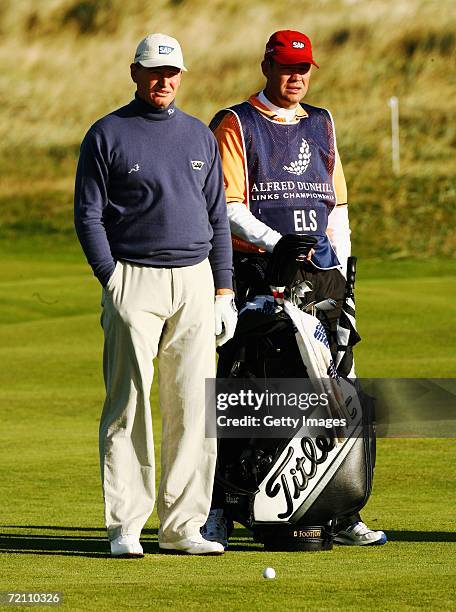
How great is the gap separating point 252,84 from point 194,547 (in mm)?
43801

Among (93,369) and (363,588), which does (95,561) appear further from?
(93,369)

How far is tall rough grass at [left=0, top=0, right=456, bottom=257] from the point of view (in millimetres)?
33906

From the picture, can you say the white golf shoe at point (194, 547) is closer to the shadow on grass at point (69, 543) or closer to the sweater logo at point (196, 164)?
the shadow on grass at point (69, 543)

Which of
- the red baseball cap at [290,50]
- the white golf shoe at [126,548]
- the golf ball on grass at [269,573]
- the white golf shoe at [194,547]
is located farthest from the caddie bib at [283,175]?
the golf ball on grass at [269,573]

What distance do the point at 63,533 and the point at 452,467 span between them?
2876 millimetres

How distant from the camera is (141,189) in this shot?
5.56 metres

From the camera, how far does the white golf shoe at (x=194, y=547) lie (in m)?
5.68

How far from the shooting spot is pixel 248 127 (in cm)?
607

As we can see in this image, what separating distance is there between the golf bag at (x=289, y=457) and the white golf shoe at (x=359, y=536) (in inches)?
4.8

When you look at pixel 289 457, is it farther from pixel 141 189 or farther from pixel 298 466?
pixel 141 189

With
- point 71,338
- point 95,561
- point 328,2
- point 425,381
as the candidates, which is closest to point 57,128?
point 328,2

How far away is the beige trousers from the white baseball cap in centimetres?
71

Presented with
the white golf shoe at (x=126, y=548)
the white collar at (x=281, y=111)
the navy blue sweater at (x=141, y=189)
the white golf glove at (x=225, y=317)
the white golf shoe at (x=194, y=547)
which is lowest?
the white golf shoe at (x=194, y=547)


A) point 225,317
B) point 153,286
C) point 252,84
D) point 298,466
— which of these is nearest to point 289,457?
point 298,466
